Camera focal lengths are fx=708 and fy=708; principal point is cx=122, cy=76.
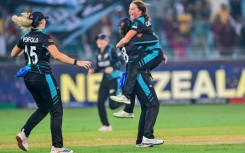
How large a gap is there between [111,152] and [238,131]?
5.37 metres

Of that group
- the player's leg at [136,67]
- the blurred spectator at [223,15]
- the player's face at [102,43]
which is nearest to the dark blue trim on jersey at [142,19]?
→ the player's leg at [136,67]

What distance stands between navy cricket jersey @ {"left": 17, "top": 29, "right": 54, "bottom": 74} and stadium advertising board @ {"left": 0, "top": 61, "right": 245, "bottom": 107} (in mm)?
15275

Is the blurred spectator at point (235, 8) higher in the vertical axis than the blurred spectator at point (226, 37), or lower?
higher

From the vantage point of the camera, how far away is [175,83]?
28062 mm

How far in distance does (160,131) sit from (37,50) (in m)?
6.21

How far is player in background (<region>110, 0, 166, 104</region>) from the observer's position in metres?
13.2

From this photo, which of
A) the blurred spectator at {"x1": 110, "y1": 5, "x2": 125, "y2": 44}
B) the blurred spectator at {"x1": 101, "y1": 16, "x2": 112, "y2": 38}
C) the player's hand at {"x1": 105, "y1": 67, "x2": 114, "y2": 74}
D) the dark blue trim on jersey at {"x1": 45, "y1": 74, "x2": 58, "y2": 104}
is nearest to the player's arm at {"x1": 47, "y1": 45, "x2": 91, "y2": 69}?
the dark blue trim on jersey at {"x1": 45, "y1": 74, "x2": 58, "y2": 104}

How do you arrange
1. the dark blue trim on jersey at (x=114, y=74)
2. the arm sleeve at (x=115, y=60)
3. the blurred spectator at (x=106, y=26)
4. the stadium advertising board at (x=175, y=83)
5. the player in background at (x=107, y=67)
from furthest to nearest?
the blurred spectator at (x=106, y=26) < the stadium advertising board at (x=175, y=83) < the arm sleeve at (x=115, y=60) < the dark blue trim on jersey at (x=114, y=74) < the player in background at (x=107, y=67)

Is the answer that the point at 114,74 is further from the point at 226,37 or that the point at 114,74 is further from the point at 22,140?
the point at 226,37

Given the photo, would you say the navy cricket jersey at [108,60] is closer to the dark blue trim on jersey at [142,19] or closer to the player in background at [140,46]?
the player in background at [140,46]

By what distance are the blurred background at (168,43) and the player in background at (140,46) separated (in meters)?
14.6

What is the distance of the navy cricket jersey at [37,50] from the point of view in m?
12.4

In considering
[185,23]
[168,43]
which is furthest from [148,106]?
[185,23]

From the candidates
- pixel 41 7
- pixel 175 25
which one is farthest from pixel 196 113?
pixel 41 7
